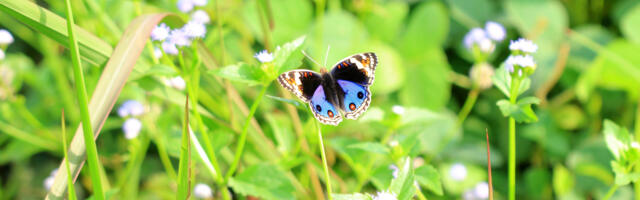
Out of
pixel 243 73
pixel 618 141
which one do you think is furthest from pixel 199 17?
pixel 618 141

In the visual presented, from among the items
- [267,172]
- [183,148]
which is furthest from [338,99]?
[183,148]

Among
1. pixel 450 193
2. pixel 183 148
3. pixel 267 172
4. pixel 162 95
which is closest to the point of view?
pixel 183 148

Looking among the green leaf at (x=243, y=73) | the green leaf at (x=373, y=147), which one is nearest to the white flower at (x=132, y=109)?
the green leaf at (x=243, y=73)

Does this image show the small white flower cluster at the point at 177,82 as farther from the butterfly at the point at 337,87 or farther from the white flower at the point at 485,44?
the white flower at the point at 485,44

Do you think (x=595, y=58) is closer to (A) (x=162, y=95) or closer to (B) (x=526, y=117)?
(B) (x=526, y=117)

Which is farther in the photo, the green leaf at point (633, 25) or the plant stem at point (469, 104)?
the green leaf at point (633, 25)

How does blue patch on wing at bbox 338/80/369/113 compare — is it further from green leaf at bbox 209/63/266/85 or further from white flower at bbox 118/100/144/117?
white flower at bbox 118/100/144/117

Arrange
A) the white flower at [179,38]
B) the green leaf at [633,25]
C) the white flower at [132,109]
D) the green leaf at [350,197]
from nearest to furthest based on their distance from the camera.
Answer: the green leaf at [350,197] < the white flower at [179,38] < the white flower at [132,109] < the green leaf at [633,25]
